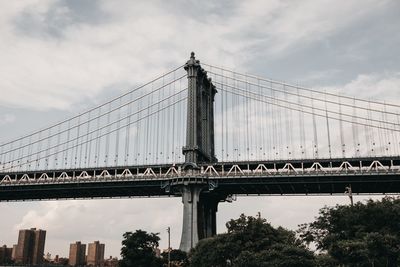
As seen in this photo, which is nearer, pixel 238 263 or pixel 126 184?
pixel 238 263

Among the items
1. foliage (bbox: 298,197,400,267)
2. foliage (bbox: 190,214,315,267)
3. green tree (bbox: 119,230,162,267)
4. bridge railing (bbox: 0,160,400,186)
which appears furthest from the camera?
bridge railing (bbox: 0,160,400,186)

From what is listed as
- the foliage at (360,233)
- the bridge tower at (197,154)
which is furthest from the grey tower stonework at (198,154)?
the foliage at (360,233)

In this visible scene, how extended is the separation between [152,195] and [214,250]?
48.3m

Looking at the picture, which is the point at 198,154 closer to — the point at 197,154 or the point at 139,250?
the point at 197,154

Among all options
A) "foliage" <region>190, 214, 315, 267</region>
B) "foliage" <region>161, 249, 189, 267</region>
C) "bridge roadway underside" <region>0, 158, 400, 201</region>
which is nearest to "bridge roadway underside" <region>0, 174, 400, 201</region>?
"bridge roadway underside" <region>0, 158, 400, 201</region>

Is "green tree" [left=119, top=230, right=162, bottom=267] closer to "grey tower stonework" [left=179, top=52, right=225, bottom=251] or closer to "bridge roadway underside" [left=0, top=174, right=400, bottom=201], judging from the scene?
"grey tower stonework" [left=179, top=52, right=225, bottom=251]

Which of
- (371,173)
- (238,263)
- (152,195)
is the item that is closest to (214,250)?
(238,263)

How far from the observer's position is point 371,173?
83.6m

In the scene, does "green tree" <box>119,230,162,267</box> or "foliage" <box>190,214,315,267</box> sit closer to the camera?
"foliage" <box>190,214,315,267</box>

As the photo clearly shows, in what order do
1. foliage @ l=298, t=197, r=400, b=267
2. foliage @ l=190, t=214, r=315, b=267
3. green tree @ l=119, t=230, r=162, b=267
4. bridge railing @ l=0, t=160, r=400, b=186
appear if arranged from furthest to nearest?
1. bridge railing @ l=0, t=160, r=400, b=186
2. green tree @ l=119, t=230, r=162, b=267
3. foliage @ l=190, t=214, r=315, b=267
4. foliage @ l=298, t=197, r=400, b=267

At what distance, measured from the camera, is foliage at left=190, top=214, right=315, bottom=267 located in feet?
172

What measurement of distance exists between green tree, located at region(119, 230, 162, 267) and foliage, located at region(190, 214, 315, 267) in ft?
48.8

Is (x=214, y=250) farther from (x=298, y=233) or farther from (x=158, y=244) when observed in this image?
(x=158, y=244)

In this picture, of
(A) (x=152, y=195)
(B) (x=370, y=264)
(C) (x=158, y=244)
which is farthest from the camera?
(A) (x=152, y=195)
